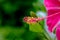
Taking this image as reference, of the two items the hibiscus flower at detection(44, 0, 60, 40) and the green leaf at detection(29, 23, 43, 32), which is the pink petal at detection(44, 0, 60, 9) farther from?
the green leaf at detection(29, 23, 43, 32)

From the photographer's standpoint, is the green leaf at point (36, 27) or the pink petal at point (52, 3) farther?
the green leaf at point (36, 27)

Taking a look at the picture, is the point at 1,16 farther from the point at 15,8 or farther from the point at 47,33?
the point at 47,33

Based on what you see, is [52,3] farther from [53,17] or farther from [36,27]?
[36,27]

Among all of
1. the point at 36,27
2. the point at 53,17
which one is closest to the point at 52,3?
the point at 53,17

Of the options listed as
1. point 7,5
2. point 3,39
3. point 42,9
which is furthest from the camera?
point 7,5

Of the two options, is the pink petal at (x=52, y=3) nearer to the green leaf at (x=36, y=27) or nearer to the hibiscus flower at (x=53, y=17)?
the hibiscus flower at (x=53, y=17)

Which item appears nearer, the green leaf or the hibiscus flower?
the hibiscus flower

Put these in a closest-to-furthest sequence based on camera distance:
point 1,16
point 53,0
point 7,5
Answer: point 53,0
point 7,5
point 1,16

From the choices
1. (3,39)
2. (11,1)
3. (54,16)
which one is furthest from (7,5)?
(54,16)

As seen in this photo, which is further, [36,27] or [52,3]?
[36,27]

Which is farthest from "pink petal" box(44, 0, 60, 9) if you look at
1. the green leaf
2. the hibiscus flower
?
the green leaf

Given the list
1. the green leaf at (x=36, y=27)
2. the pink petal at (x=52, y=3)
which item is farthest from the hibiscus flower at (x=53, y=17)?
the green leaf at (x=36, y=27)
